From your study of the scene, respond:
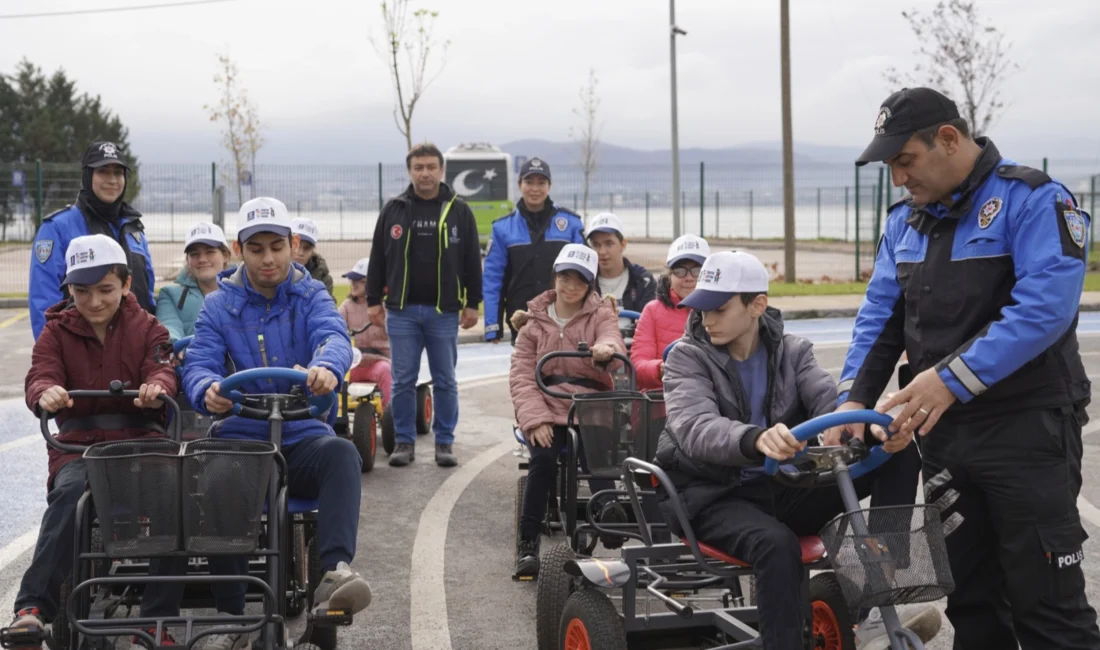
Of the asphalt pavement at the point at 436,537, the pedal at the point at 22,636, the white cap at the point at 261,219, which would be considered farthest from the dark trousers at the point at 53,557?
the white cap at the point at 261,219

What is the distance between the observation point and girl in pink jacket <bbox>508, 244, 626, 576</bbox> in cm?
677

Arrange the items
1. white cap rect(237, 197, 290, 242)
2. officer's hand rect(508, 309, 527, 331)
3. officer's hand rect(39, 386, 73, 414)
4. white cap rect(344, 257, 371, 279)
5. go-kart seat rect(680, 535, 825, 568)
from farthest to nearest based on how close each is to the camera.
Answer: white cap rect(344, 257, 371, 279) → officer's hand rect(508, 309, 527, 331) → white cap rect(237, 197, 290, 242) → officer's hand rect(39, 386, 73, 414) → go-kart seat rect(680, 535, 825, 568)

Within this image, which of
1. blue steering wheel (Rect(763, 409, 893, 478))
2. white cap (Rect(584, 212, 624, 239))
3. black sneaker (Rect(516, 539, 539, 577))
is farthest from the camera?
white cap (Rect(584, 212, 624, 239))

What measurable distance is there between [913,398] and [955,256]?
0.54 metres

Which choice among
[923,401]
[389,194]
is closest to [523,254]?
[923,401]

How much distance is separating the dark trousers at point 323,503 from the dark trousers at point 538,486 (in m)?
1.53

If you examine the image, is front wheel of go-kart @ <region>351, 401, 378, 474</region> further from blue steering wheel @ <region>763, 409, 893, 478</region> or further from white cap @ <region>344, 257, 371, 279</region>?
blue steering wheel @ <region>763, 409, 893, 478</region>

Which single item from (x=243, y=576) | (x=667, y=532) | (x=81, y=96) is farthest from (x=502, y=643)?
(x=81, y=96)

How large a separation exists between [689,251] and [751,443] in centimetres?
339

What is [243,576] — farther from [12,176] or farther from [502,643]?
[12,176]

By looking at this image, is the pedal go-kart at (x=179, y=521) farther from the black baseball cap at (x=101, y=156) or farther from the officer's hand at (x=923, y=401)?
the black baseball cap at (x=101, y=156)

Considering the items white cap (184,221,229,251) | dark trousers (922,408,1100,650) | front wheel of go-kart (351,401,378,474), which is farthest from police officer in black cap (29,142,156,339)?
dark trousers (922,408,1100,650)

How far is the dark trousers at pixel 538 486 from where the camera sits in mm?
6723

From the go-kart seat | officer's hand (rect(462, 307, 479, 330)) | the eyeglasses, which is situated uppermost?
the eyeglasses
